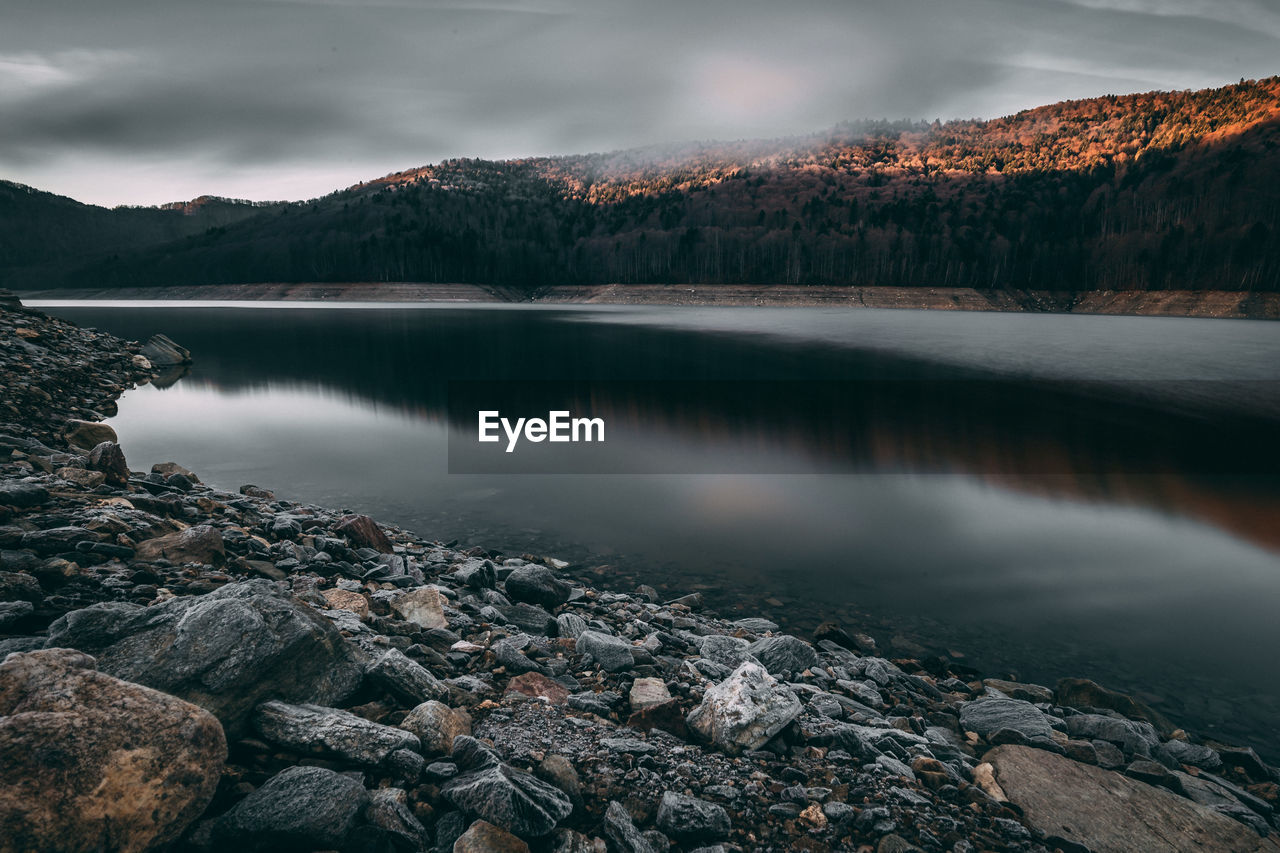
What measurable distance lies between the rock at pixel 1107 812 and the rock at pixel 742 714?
2161 millimetres

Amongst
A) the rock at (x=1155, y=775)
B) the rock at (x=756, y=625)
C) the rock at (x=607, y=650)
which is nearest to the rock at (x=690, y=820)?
the rock at (x=607, y=650)

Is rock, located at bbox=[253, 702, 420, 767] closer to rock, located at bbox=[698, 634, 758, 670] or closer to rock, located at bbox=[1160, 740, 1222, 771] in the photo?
rock, located at bbox=[698, 634, 758, 670]

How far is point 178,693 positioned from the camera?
4223mm

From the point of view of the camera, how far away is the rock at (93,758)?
3.07m

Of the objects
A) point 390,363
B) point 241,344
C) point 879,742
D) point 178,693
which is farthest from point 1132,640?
point 241,344

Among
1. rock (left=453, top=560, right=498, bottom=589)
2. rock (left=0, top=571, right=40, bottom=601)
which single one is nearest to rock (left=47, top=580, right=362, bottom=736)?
rock (left=0, top=571, right=40, bottom=601)

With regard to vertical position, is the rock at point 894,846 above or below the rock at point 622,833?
below

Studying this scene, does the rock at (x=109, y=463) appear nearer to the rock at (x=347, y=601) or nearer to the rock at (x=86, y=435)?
the rock at (x=86, y=435)

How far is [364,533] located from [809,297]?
16217 cm

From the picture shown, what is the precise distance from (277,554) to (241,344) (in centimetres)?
6459

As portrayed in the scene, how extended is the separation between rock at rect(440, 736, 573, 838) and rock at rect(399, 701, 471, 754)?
381 millimetres

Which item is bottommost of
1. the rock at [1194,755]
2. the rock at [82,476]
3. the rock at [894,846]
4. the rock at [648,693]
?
Answer: the rock at [1194,755]

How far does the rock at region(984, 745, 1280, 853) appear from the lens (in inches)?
203

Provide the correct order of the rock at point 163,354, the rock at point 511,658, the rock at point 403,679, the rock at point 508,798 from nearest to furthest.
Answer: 1. the rock at point 508,798
2. the rock at point 403,679
3. the rock at point 511,658
4. the rock at point 163,354
